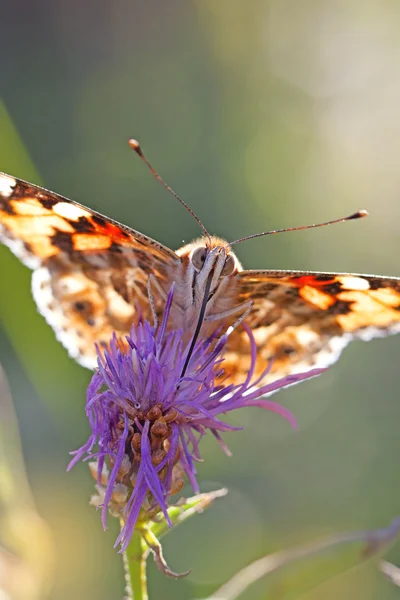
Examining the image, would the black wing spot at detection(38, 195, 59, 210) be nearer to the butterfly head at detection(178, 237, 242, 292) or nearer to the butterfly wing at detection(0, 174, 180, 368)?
the butterfly wing at detection(0, 174, 180, 368)

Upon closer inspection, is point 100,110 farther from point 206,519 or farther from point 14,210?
point 14,210

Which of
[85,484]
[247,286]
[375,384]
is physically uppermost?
[247,286]

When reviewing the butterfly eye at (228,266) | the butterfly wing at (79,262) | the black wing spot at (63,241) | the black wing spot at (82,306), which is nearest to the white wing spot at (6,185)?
the butterfly wing at (79,262)

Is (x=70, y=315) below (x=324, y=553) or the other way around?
the other way around

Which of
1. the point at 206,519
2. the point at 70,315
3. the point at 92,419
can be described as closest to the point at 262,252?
the point at 206,519

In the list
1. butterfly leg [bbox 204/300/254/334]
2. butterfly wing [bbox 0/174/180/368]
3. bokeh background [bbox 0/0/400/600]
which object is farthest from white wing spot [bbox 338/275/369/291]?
bokeh background [bbox 0/0/400/600]

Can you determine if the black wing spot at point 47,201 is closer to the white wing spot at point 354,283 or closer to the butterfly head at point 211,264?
the butterfly head at point 211,264

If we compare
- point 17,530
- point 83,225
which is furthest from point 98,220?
point 17,530
